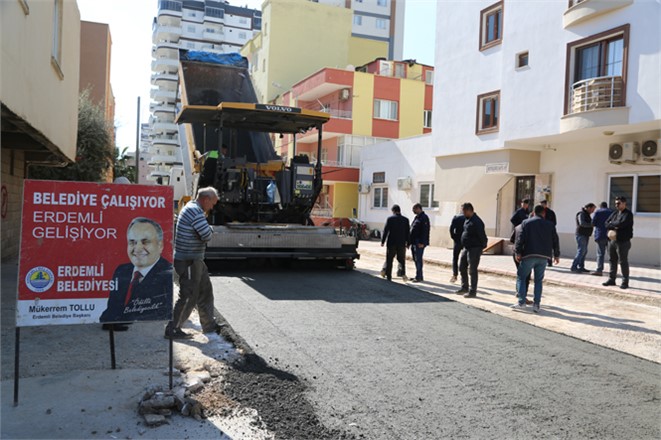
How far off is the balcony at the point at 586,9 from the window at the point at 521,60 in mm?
2120

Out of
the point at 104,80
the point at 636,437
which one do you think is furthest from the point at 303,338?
the point at 104,80

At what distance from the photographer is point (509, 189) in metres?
21.3

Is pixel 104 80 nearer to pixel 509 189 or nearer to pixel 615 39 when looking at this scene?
pixel 509 189

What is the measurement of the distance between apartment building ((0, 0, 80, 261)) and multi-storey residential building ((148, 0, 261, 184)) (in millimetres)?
64189

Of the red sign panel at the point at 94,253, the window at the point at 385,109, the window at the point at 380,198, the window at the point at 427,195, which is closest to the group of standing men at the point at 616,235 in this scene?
the red sign panel at the point at 94,253

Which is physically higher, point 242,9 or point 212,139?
point 242,9

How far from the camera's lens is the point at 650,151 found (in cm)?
1576

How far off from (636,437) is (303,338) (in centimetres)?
361

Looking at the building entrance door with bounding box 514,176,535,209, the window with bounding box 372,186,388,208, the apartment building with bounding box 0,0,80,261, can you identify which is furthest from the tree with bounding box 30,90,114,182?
the building entrance door with bounding box 514,176,535,209

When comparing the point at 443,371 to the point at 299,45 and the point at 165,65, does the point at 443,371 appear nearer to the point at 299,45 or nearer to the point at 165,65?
the point at 299,45

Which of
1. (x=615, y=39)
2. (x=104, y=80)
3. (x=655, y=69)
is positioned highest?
(x=104, y=80)

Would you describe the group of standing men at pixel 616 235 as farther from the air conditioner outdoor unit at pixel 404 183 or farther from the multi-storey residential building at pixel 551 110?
the air conditioner outdoor unit at pixel 404 183

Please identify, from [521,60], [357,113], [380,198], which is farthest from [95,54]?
[521,60]

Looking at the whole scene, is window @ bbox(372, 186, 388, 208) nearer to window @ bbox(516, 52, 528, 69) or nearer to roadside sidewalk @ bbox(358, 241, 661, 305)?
roadside sidewalk @ bbox(358, 241, 661, 305)
